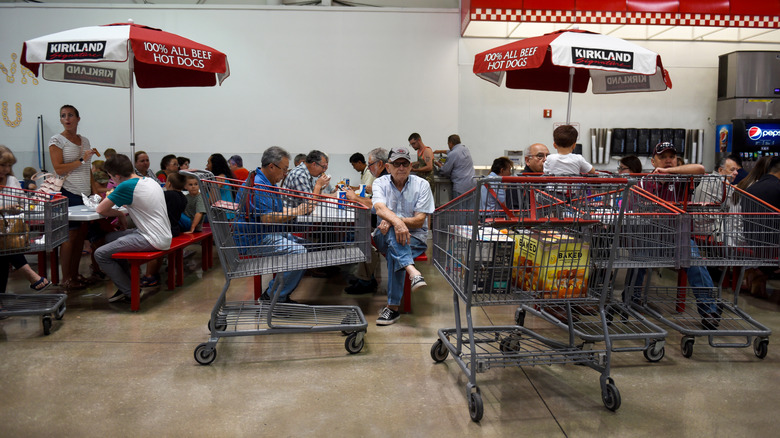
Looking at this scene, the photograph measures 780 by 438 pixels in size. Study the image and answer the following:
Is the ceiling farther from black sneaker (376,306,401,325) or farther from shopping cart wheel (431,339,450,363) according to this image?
shopping cart wheel (431,339,450,363)

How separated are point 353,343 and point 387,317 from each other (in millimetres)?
721

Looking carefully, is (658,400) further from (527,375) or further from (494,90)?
(494,90)

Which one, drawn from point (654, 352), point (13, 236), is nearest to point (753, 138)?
point (654, 352)

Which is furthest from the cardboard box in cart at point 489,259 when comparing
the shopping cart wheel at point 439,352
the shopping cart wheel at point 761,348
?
the shopping cart wheel at point 761,348

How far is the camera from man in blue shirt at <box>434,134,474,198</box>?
357 inches

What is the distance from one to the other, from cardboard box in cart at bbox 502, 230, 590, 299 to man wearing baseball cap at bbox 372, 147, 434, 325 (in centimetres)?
136

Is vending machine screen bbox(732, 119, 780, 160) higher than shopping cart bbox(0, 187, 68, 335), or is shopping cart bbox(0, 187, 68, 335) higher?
vending machine screen bbox(732, 119, 780, 160)

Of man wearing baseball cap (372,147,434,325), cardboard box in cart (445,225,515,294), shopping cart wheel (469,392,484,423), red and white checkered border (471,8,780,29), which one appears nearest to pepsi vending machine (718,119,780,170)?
red and white checkered border (471,8,780,29)

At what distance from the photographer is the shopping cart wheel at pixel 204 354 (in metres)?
3.53

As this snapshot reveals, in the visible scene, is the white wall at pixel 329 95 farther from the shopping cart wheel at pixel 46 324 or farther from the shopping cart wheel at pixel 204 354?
the shopping cart wheel at pixel 204 354

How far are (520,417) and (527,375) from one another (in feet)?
1.93

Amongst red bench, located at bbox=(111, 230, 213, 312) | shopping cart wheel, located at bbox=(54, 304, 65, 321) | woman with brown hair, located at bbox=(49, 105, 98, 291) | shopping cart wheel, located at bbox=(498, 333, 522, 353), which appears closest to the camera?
shopping cart wheel, located at bbox=(498, 333, 522, 353)

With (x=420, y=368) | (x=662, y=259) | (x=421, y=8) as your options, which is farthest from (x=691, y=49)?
(x=420, y=368)

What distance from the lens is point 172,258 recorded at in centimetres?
539
